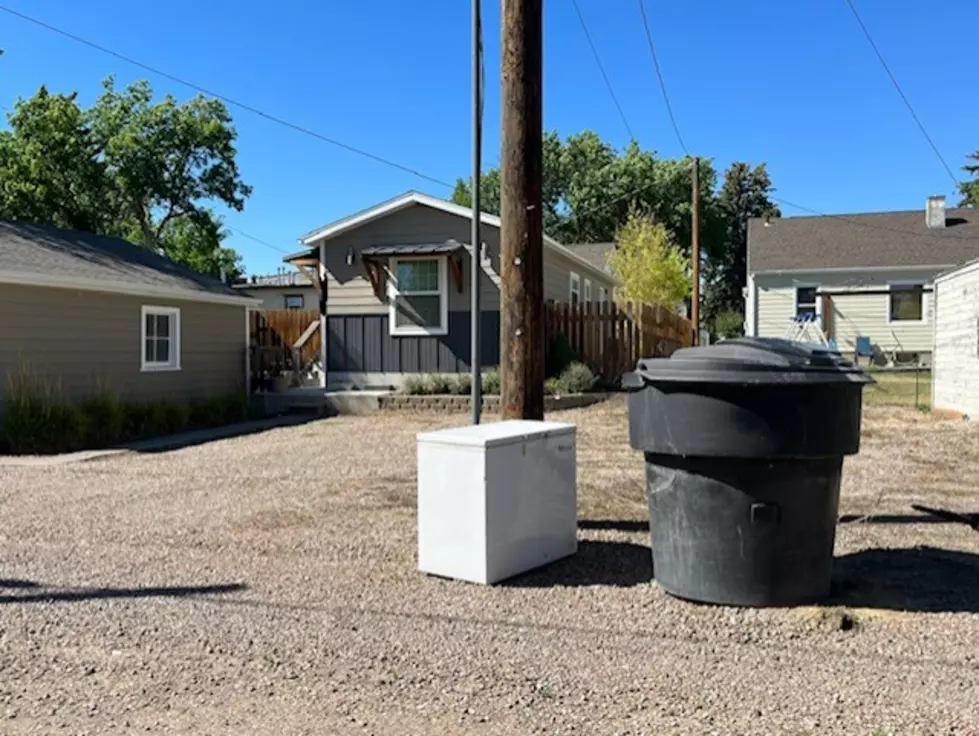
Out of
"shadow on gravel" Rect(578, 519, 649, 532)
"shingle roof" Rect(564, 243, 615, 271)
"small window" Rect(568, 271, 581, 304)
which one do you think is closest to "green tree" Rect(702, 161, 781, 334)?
"shingle roof" Rect(564, 243, 615, 271)

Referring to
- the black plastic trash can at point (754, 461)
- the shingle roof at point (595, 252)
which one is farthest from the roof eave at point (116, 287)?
the shingle roof at point (595, 252)

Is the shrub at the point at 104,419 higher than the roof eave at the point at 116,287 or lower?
lower

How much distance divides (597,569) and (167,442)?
8.74 meters

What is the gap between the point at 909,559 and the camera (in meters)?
5.22

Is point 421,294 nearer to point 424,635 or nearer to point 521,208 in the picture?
point 521,208

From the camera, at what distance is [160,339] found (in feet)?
48.8

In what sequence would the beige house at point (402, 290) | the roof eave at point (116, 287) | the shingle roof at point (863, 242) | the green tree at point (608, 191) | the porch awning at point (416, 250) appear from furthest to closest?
the green tree at point (608, 191), the shingle roof at point (863, 242), the beige house at point (402, 290), the porch awning at point (416, 250), the roof eave at point (116, 287)

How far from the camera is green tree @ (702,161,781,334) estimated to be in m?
53.0

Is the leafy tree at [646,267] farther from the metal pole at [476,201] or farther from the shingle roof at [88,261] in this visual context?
the metal pole at [476,201]

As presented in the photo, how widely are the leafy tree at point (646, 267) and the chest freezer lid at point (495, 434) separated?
28294mm

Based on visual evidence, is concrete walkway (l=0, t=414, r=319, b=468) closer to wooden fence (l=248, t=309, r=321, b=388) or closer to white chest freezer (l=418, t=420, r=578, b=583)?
wooden fence (l=248, t=309, r=321, b=388)

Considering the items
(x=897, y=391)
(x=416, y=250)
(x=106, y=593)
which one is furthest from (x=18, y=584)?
(x=897, y=391)

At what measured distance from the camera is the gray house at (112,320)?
1205 centimetres

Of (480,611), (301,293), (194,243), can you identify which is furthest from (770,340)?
(194,243)
